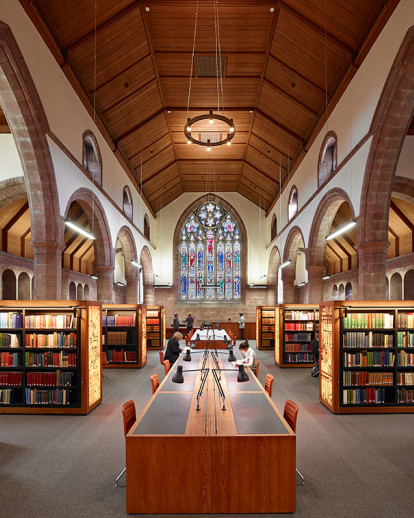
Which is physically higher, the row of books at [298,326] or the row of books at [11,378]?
the row of books at [298,326]

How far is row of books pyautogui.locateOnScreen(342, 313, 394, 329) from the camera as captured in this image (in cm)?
687

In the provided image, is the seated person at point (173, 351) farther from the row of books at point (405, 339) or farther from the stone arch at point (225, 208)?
the stone arch at point (225, 208)

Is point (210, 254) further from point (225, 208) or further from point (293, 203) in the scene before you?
point (293, 203)

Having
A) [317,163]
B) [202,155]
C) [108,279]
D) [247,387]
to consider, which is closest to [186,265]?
[202,155]

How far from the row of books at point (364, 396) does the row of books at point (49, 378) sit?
4.59m

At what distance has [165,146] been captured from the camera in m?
16.1

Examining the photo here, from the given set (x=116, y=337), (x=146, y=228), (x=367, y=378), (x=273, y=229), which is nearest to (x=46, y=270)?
(x=116, y=337)

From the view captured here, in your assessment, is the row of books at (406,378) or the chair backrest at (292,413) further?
the row of books at (406,378)

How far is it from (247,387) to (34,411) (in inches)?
147

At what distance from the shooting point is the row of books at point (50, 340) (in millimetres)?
6789

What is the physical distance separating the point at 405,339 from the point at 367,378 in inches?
37.2

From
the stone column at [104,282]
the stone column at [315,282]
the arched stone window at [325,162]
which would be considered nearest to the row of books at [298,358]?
the stone column at [315,282]

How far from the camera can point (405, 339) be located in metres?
6.86

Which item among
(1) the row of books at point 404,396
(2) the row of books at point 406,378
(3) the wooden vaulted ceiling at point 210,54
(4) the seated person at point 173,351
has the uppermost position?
(3) the wooden vaulted ceiling at point 210,54
